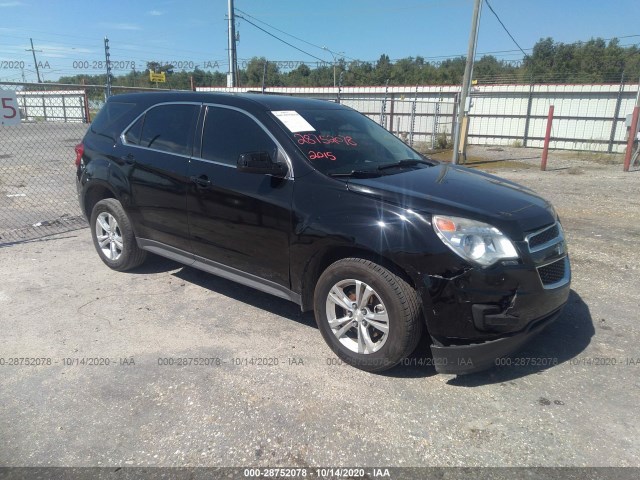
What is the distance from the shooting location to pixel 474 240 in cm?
287

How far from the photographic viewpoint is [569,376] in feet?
10.7

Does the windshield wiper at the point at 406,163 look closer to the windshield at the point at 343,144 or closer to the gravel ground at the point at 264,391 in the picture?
the windshield at the point at 343,144

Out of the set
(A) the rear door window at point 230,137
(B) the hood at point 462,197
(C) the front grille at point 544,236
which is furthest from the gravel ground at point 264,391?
(A) the rear door window at point 230,137

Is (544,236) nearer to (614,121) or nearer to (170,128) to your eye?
(170,128)

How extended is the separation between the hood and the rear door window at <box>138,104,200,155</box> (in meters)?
1.75

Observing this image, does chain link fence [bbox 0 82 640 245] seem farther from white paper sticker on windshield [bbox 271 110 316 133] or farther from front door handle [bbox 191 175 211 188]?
white paper sticker on windshield [bbox 271 110 316 133]

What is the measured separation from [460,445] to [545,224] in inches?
62.1

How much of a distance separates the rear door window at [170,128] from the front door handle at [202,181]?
1.01 feet

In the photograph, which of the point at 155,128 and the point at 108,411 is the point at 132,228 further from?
the point at 108,411

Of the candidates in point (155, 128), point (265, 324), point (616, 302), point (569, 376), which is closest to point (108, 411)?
point (265, 324)

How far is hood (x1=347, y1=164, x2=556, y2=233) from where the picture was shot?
9.80 feet

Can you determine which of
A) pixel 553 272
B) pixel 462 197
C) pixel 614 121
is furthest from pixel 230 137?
pixel 614 121

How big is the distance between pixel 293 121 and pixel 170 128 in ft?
4.35

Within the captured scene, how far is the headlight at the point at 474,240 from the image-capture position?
2.82 m
